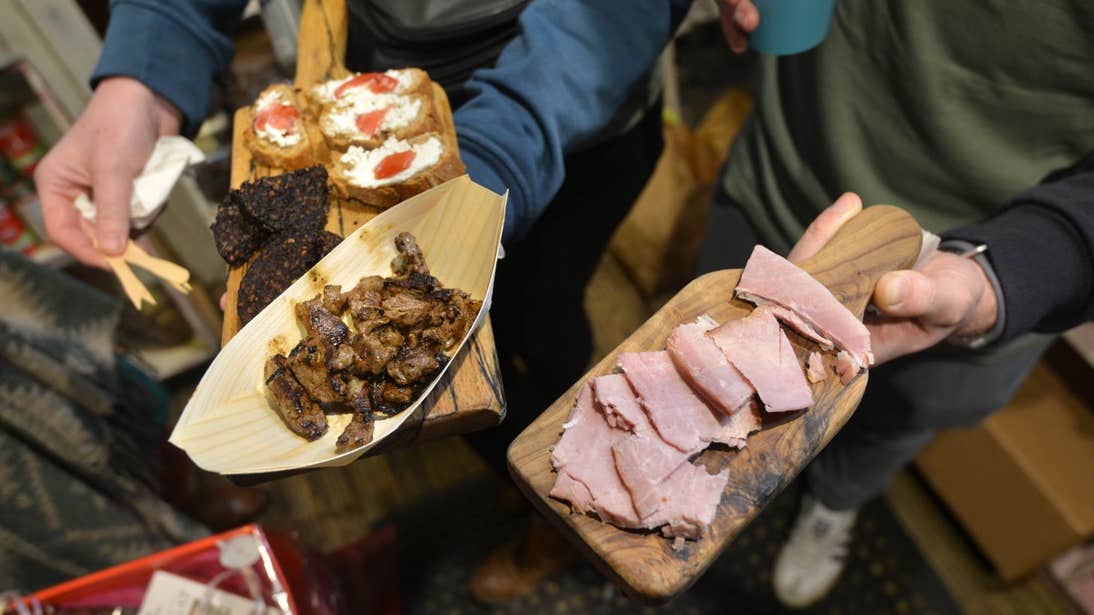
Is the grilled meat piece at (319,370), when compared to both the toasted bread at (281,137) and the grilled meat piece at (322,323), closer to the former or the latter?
the grilled meat piece at (322,323)

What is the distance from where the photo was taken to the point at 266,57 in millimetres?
1300

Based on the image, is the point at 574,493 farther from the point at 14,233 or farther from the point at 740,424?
the point at 14,233

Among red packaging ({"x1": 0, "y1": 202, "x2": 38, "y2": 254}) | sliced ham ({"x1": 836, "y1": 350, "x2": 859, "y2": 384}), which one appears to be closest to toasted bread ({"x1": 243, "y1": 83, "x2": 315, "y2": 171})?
sliced ham ({"x1": 836, "y1": 350, "x2": 859, "y2": 384})

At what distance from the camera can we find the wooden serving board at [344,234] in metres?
0.64

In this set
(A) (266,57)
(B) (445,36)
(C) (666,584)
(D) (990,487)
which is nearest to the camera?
(C) (666,584)

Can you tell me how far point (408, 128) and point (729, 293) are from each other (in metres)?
0.42

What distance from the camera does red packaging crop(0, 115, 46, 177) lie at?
1.44 metres

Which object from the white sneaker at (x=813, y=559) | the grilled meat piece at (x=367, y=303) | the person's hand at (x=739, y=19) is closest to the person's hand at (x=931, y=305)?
the person's hand at (x=739, y=19)

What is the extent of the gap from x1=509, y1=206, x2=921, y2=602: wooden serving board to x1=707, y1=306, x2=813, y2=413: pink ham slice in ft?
0.09

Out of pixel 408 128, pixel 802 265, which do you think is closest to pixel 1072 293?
pixel 802 265

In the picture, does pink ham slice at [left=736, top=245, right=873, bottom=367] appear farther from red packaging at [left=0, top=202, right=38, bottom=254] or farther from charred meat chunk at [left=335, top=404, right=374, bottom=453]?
red packaging at [left=0, top=202, right=38, bottom=254]

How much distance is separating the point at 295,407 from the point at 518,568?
1.09 meters

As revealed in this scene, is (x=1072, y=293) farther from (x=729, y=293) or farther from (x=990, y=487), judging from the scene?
(x=990, y=487)

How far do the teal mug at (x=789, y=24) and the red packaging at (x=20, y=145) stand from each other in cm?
154
